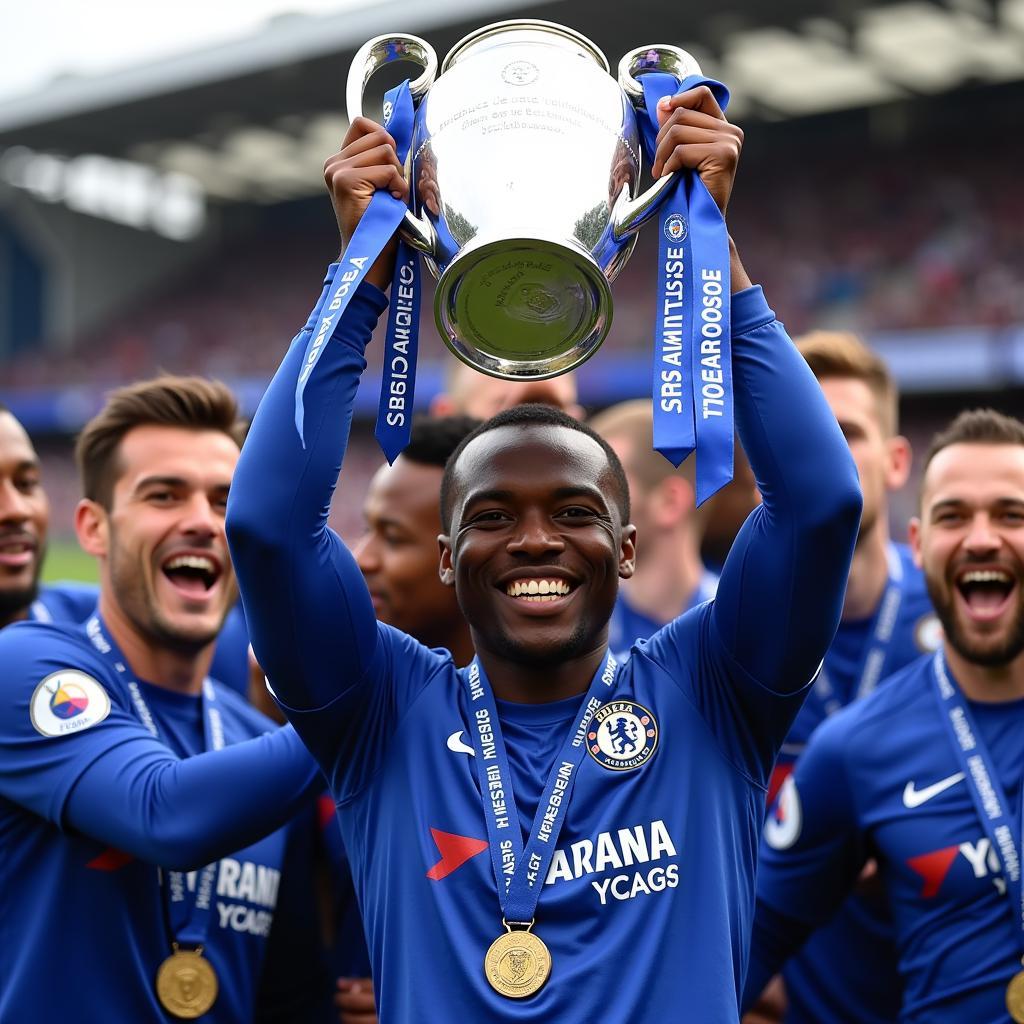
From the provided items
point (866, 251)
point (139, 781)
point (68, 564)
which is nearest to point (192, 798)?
point (139, 781)

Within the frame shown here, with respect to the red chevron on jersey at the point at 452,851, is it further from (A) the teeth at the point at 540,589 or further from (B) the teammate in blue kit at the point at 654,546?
(B) the teammate in blue kit at the point at 654,546

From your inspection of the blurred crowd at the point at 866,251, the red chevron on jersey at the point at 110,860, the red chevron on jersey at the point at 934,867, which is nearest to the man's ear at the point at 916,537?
the red chevron on jersey at the point at 934,867

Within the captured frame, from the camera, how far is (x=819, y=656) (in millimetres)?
2361

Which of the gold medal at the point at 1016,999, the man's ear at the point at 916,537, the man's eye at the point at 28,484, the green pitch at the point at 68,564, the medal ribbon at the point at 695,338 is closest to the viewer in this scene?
the medal ribbon at the point at 695,338

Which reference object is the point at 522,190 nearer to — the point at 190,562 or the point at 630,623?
the point at 190,562

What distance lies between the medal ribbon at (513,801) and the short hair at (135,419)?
4.01 ft

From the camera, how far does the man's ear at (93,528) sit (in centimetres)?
334

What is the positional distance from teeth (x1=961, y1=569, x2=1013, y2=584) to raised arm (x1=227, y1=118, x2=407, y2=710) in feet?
5.13

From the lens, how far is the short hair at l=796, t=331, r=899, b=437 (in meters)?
4.29

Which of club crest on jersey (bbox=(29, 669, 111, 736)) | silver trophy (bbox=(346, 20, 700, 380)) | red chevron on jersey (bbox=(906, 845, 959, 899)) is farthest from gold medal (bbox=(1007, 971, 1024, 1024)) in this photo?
club crest on jersey (bbox=(29, 669, 111, 736))

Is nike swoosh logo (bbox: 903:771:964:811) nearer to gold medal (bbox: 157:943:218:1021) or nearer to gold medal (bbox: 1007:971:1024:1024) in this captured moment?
gold medal (bbox: 1007:971:1024:1024)

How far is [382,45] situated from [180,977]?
184 centimetres

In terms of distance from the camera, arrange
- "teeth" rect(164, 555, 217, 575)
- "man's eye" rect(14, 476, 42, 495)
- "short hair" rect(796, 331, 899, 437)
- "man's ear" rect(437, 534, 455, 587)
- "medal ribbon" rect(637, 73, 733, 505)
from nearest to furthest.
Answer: "medal ribbon" rect(637, 73, 733, 505)
"man's ear" rect(437, 534, 455, 587)
"teeth" rect(164, 555, 217, 575)
"man's eye" rect(14, 476, 42, 495)
"short hair" rect(796, 331, 899, 437)

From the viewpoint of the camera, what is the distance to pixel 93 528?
11.1 ft
